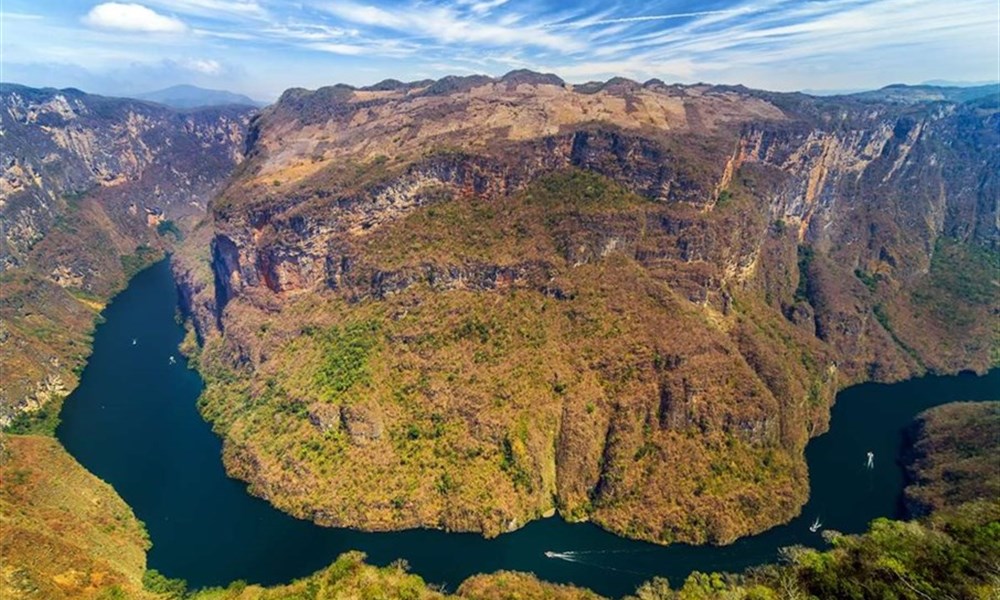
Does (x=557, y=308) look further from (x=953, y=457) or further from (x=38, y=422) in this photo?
(x=38, y=422)

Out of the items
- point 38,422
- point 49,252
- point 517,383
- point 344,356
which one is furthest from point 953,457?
point 49,252

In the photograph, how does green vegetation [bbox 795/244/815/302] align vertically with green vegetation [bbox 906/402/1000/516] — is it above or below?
above

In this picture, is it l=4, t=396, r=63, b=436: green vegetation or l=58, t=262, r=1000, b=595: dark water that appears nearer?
l=58, t=262, r=1000, b=595: dark water

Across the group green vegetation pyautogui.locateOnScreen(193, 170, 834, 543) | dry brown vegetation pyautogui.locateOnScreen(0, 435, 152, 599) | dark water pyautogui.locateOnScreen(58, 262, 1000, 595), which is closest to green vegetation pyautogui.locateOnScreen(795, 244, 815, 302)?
dark water pyautogui.locateOnScreen(58, 262, 1000, 595)

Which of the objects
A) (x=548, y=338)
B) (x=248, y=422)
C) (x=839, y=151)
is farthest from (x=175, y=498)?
(x=839, y=151)

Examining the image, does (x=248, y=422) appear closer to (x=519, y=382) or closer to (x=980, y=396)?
(x=519, y=382)

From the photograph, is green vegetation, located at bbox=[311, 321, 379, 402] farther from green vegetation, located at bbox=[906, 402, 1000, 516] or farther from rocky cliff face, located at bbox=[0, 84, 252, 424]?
green vegetation, located at bbox=[906, 402, 1000, 516]
